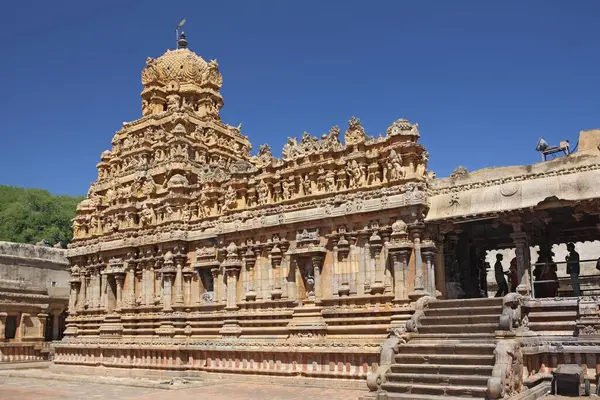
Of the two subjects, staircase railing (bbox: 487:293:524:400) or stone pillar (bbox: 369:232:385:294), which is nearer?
staircase railing (bbox: 487:293:524:400)

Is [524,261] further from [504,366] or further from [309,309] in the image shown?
[309,309]

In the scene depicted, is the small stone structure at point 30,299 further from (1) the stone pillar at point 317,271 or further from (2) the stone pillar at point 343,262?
(2) the stone pillar at point 343,262

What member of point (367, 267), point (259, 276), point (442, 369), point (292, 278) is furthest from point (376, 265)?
point (442, 369)

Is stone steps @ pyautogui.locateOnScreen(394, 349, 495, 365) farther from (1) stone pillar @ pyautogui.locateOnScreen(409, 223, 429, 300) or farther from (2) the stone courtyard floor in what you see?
(1) stone pillar @ pyautogui.locateOnScreen(409, 223, 429, 300)

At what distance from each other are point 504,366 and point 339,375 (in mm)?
7358

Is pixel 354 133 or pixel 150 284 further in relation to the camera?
pixel 150 284

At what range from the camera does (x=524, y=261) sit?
1683 centimetres

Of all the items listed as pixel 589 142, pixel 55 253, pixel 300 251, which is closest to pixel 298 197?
pixel 300 251

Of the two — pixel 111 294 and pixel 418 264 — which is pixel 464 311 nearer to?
pixel 418 264

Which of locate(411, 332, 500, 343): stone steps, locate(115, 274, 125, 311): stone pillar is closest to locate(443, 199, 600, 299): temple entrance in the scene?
locate(411, 332, 500, 343): stone steps

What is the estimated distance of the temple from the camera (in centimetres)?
1477

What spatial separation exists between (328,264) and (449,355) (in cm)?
733

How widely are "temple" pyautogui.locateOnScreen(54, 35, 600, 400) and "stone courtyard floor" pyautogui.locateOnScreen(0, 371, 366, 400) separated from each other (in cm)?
119

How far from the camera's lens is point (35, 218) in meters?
62.8
